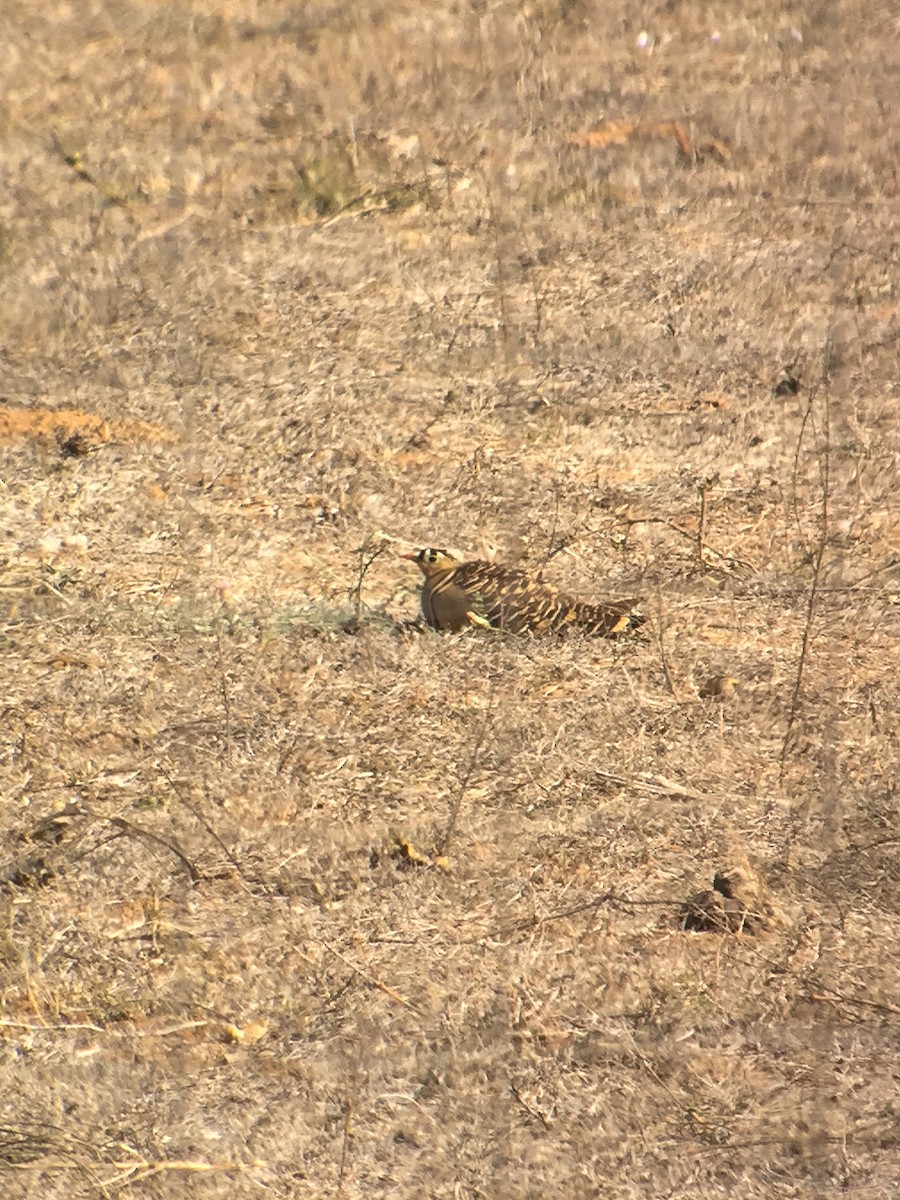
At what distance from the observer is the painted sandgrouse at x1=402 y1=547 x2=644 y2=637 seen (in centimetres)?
352

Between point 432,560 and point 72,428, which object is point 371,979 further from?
point 72,428

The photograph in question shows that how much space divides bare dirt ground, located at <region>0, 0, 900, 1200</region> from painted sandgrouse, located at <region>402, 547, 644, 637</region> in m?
0.06

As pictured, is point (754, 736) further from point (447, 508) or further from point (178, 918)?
point (178, 918)

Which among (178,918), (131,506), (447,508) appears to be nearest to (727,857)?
(447,508)

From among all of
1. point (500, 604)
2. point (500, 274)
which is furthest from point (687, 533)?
point (500, 274)

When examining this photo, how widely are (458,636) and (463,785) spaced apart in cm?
46

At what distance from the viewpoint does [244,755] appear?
347cm

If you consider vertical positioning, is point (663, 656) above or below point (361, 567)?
below

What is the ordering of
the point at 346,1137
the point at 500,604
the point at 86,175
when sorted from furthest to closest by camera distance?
the point at 500,604 → the point at 346,1137 → the point at 86,175

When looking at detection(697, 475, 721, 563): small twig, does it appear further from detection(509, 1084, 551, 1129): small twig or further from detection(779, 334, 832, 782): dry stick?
detection(509, 1084, 551, 1129): small twig

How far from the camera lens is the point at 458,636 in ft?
11.6

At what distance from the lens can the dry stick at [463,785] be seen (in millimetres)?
3487

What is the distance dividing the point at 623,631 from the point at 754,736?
53cm

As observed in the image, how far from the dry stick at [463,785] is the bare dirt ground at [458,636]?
0.6 inches
